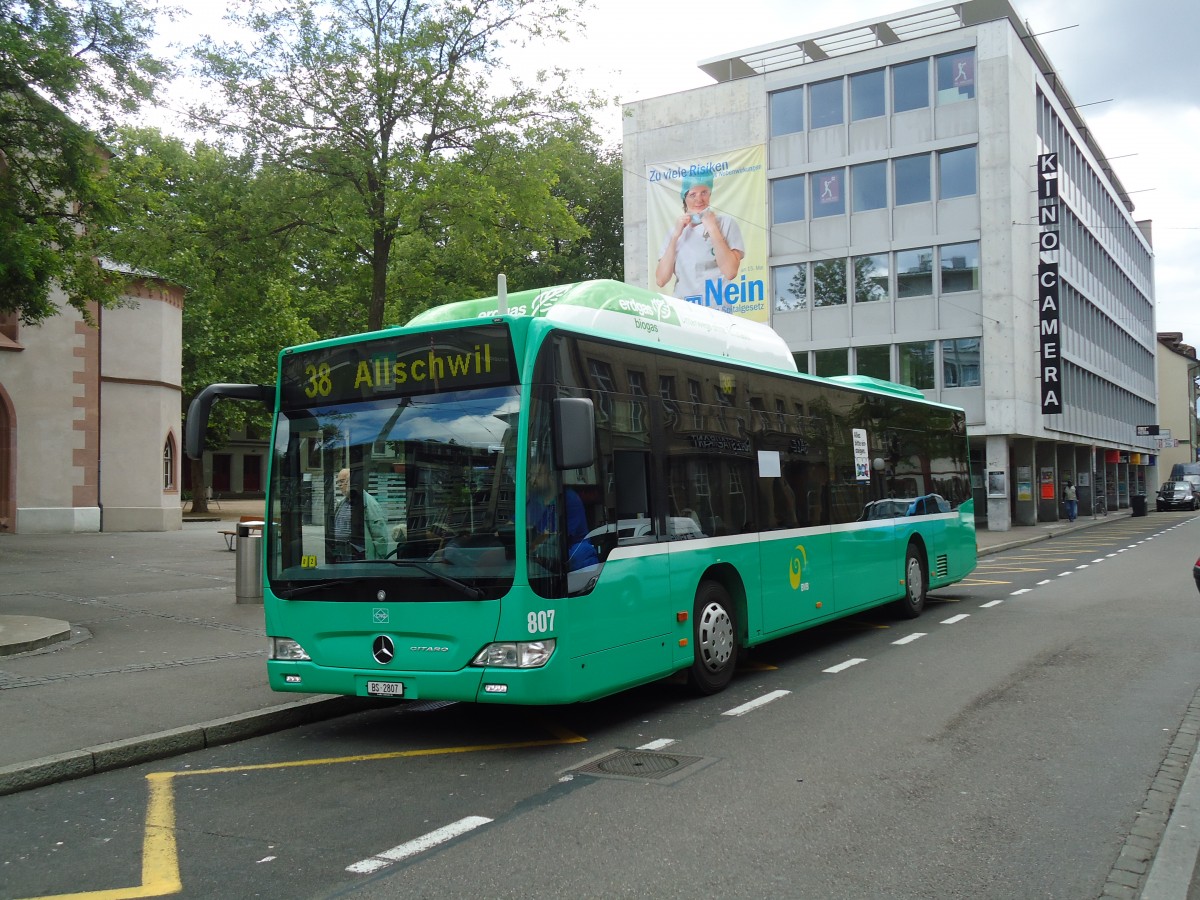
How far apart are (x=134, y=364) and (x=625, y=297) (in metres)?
24.6

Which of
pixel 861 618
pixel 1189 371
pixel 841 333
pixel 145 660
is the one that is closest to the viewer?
pixel 145 660

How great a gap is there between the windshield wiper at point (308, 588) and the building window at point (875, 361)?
31208 millimetres

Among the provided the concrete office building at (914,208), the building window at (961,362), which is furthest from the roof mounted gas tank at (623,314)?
the concrete office building at (914,208)

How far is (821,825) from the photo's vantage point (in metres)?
5.20

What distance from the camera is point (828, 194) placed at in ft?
122

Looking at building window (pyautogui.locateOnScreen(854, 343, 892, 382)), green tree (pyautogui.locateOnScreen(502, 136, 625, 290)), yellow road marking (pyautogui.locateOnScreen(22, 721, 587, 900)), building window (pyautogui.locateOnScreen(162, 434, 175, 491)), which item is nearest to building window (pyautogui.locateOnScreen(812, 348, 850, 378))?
building window (pyautogui.locateOnScreen(854, 343, 892, 382))

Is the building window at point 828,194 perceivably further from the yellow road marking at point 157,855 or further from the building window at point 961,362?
the yellow road marking at point 157,855

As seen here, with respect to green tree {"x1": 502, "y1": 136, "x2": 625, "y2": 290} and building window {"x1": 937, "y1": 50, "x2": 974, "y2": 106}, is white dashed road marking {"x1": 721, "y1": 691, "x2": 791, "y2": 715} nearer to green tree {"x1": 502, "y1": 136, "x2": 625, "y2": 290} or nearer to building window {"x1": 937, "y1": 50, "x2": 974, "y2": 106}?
building window {"x1": 937, "y1": 50, "x2": 974, "y2": 106}

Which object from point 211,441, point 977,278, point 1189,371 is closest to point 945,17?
point 977,278

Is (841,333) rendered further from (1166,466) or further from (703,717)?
(1166,466)

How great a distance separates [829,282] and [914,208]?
377cm

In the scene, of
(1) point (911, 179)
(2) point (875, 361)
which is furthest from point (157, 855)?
(1) point (911, 179)

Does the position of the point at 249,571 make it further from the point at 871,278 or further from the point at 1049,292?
the point at 1049,292

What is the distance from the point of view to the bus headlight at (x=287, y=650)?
291 inches
